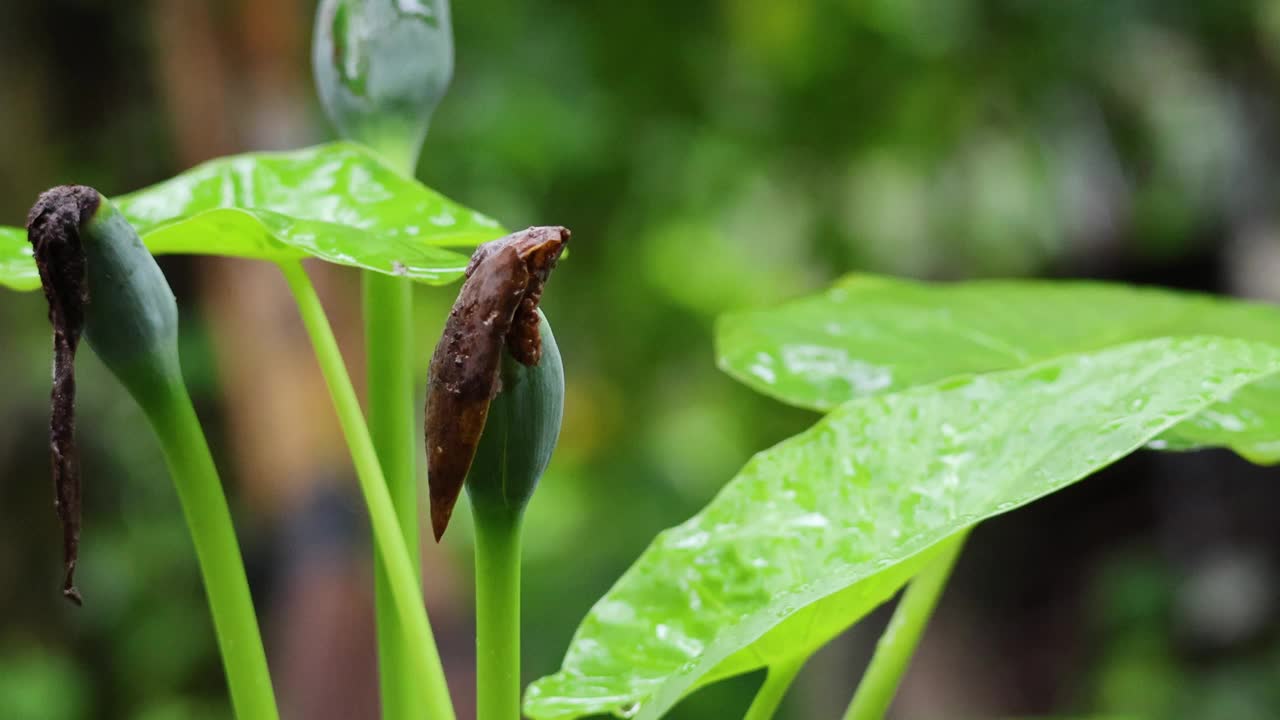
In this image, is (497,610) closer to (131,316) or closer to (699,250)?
(131,316)

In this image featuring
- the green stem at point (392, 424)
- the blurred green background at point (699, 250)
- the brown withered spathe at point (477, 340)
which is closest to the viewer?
the brown withered spathe at point (477, 340)

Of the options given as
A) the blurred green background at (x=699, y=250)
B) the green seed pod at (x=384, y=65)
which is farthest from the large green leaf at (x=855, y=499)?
the blurred green background at (x=699, y=250)

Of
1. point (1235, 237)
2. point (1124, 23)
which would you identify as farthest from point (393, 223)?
point (1235, 237)

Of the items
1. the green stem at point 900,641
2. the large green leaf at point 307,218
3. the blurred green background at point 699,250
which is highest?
the large green leaf at point 307,218

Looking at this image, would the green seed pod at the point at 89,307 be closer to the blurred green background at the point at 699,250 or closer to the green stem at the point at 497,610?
the green stem at the point at 497,610

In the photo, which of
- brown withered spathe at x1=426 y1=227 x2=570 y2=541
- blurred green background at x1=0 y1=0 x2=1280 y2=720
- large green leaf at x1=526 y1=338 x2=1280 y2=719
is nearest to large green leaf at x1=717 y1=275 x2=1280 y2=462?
large green leaf at x1=526 y1=338 x2=1280 y2=719

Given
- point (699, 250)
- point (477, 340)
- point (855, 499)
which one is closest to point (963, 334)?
point (855, 499)

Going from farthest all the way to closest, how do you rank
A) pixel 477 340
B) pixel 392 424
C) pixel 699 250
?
pixel 699 250 → pixel 392 424 → pixel 477 340
